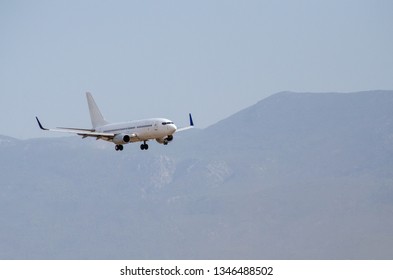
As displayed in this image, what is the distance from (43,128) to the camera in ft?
639
